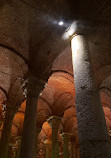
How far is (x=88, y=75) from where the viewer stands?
249cm

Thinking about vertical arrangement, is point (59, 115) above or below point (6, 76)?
below

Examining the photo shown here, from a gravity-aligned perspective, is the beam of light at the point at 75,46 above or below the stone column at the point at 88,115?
above

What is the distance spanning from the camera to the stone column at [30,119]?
4082 millimetres

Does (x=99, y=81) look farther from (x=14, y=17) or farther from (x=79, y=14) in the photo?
(x=14, y=17)

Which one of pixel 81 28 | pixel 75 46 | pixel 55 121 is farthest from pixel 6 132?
pixel 81 28

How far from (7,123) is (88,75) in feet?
19.7

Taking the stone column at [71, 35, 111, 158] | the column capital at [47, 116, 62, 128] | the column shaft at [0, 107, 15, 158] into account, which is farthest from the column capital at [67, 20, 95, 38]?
the column capital at [47, 116, 62, 128]

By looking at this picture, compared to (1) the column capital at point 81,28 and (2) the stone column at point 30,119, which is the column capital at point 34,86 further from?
(1) the column capital at point 81,28

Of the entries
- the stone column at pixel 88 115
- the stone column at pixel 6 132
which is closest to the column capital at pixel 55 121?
the stone column at pixel 6 132

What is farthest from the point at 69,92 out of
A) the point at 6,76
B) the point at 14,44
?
the point at 14,44

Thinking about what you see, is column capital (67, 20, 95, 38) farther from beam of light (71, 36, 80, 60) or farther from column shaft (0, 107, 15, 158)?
column shaft (0, 107, 15, 158)

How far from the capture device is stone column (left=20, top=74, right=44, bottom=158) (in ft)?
13.4

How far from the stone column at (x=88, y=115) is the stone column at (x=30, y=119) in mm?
2552

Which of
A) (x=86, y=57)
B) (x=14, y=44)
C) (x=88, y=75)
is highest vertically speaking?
(x=14, y=44)
